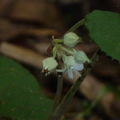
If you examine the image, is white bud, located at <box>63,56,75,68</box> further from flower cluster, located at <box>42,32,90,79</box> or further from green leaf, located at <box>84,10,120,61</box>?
green leaf, located at <box>84,10,120,61</box>

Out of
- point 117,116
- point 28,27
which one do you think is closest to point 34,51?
point 28,27

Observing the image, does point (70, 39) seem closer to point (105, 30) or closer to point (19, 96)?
point (105, 30)

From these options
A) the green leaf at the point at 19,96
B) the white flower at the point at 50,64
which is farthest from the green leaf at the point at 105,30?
the green leaf at the point at 19,96

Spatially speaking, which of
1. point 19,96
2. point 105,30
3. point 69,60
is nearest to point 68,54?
point 69,60

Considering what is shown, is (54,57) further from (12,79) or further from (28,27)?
(28,27)

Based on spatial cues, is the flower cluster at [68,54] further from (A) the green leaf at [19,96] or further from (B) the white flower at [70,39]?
(A) the green leaf at [19,96]

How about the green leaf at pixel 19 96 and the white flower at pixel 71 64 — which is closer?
the white flower at pixel 71 64
